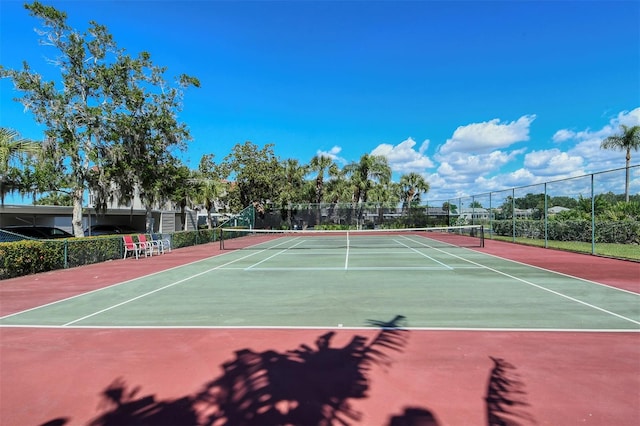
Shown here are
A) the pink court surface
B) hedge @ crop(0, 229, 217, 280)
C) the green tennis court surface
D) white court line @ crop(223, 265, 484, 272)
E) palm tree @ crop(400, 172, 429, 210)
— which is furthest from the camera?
palm tree @ crop(400, 172, 429, 210)

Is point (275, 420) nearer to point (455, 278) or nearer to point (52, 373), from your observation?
point (52, 373)

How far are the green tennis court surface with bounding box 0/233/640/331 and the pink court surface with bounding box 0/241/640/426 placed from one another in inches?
22.7

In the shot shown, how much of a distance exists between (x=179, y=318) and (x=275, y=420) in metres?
4.02

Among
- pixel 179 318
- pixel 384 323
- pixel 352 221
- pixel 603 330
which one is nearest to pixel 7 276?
pixel 179 318

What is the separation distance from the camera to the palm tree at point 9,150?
1326 cm

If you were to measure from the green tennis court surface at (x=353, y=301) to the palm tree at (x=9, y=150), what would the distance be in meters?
6.96

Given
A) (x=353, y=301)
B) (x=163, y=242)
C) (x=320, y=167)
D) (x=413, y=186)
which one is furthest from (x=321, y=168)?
(x=353, y=301)

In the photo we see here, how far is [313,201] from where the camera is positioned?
45562 mm

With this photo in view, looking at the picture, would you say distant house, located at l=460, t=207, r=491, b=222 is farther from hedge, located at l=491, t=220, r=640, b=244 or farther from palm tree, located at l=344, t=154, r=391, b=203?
palm tree, located at l=344, t=154, r=391, b=203

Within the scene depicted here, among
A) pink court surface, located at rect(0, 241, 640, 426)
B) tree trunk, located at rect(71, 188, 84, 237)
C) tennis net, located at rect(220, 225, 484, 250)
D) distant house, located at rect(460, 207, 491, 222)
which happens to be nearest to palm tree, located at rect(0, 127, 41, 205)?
tree trunk, located at rect(71, 188, 84, 237)

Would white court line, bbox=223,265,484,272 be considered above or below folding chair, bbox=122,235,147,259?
below

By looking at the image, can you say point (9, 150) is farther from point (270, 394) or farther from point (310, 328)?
point (270, 394)

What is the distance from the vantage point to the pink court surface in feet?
11.7

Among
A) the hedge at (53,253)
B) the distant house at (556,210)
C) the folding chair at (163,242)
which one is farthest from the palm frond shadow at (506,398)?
the distant house at (556,210)
